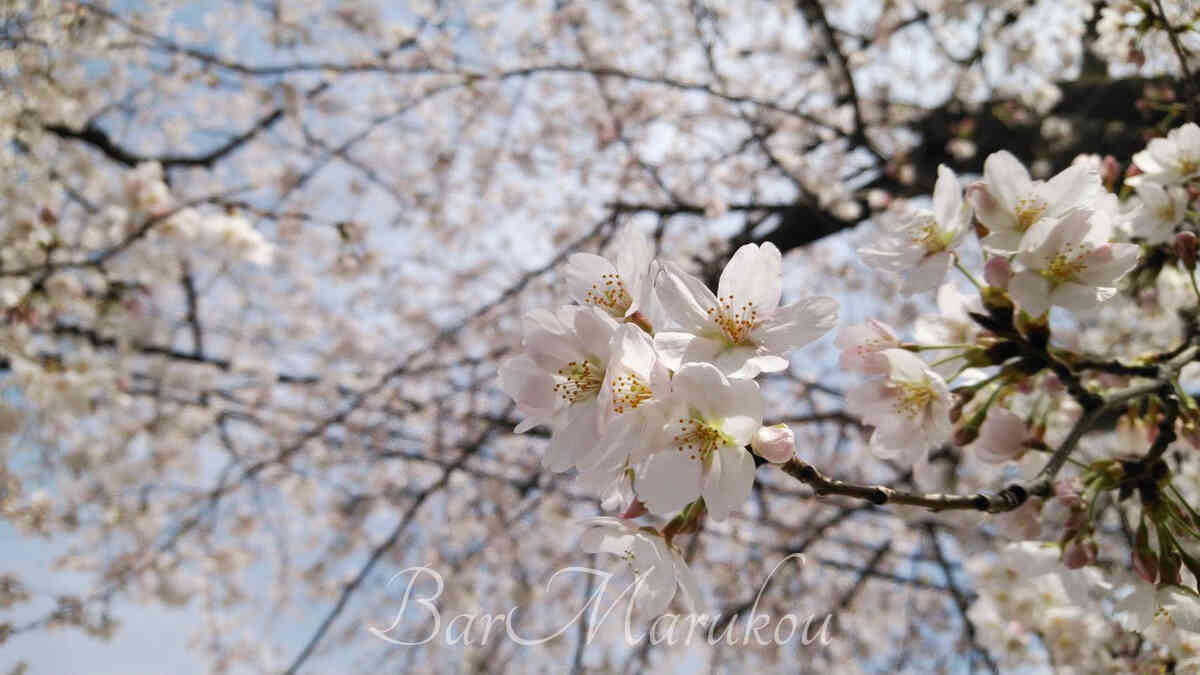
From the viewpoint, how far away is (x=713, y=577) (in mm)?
4629

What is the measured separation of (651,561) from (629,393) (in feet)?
0.80

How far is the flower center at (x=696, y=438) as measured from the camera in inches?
29.7

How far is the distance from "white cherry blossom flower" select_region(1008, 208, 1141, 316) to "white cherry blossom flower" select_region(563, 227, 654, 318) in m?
0.52

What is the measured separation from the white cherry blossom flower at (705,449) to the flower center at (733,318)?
0.38ft

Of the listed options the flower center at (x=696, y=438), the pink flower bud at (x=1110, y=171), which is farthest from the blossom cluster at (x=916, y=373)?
the pink flower bud at (x=1110, y=171)

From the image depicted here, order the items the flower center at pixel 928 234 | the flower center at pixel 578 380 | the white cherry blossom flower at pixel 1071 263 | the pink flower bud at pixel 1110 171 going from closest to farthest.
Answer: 1. the flower center at pixel 578 380
2. the white cherry blossom flower at pixel 1071 263
3. the flower center at pixel 928 234
4. the pink flower bud at pixel 1110 171

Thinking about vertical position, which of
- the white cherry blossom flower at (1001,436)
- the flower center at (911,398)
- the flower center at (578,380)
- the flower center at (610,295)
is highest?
the flower center at (610,295)

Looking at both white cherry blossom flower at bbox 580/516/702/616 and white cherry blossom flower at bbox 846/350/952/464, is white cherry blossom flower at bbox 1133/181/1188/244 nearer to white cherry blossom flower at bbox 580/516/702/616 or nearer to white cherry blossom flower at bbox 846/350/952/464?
white cherry blossom flower at bbox 846/350/952/464

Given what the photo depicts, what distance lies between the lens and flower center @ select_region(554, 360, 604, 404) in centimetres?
81

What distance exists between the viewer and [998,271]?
94 centimetres

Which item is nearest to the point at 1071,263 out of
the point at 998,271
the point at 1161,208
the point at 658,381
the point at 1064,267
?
the point at 1064,267

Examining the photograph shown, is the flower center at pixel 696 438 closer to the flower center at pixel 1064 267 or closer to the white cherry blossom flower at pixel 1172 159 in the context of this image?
the flower center at pixel 1064 267

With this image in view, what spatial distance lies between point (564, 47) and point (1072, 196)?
4997mm

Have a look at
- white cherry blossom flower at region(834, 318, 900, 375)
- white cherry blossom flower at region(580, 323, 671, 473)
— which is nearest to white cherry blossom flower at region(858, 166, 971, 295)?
Answer: white cherry blossom flower at region(834, 318, 900, 375)
